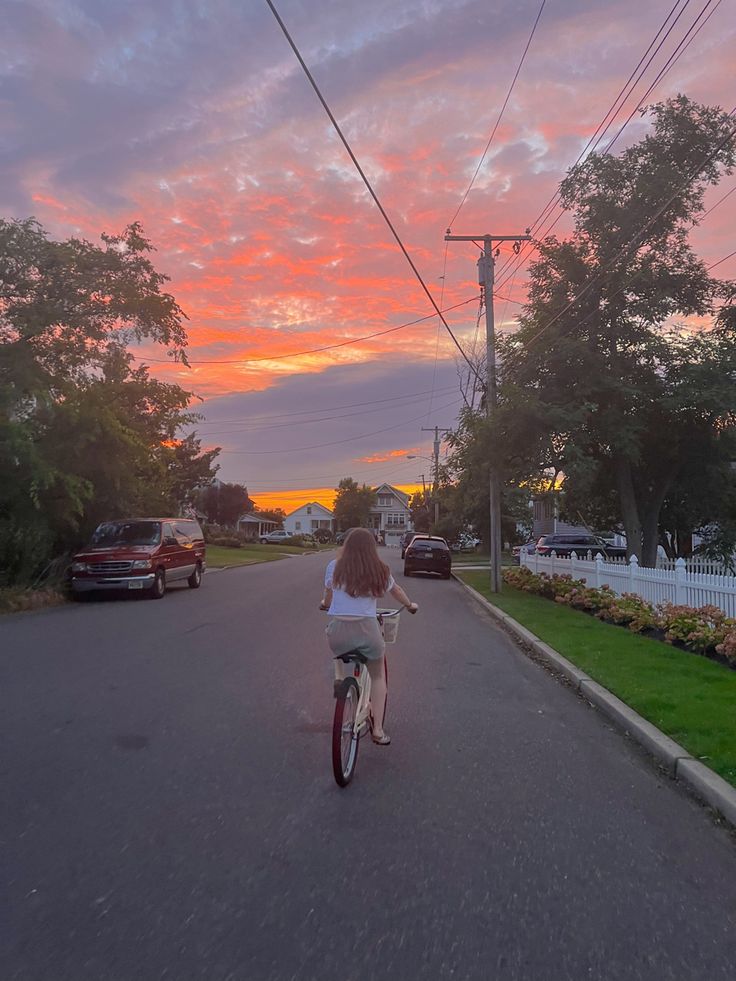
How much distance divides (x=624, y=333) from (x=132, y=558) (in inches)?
507

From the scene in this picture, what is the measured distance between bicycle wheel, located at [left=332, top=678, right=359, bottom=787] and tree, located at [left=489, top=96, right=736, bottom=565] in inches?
545

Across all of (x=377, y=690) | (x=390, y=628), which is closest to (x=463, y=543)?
(x=390, y=628)

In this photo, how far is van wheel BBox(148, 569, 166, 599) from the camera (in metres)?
18.8

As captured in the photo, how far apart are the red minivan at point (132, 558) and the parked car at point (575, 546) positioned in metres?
15.3

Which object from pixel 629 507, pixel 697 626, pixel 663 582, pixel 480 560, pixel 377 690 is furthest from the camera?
pixel 480 560

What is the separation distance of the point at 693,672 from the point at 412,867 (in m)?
6.00

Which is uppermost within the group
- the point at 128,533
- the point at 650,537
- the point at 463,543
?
the point at 463,543

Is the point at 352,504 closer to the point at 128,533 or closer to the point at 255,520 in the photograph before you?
the point at 255,520

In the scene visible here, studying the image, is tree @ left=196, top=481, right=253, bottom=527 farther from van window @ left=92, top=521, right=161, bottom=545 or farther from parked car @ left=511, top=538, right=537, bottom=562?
van window @ left=92, top=521, right=161, bottom=545

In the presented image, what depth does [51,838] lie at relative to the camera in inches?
176

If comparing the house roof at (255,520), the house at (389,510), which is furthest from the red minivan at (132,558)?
the house at (389,510)

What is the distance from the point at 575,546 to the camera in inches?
1320

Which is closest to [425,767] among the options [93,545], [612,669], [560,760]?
[560,760]

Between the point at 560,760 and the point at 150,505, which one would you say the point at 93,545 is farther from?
the point at 560,760
